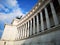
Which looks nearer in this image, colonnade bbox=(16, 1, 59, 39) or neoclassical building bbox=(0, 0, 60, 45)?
neoclassical building bbox=(0, 0, 60, 45)

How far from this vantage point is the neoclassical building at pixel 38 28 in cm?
998

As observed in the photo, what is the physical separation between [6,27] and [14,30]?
3.07 meters

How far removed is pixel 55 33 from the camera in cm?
896

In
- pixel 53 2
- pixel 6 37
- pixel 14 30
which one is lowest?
pixel 6 37

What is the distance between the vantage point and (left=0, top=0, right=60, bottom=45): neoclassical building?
9977mm

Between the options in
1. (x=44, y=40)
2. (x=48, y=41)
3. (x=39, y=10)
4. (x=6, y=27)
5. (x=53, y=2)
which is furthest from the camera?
(x=6, y=27)

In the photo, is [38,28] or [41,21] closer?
[41,21]

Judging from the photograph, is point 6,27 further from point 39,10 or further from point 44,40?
point 44,40

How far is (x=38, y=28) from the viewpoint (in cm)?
1485

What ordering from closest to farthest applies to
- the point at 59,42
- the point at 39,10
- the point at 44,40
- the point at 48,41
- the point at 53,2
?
the point at 59,42
the point at 48,41
the point at 44,40
the point at 53,2
the point at 39,10

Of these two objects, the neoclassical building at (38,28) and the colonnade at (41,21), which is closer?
the neoclassical building at (38,28)

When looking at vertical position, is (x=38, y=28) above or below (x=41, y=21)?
below

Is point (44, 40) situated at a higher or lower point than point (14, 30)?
lower

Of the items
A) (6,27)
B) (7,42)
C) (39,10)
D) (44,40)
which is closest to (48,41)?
(44,40)
